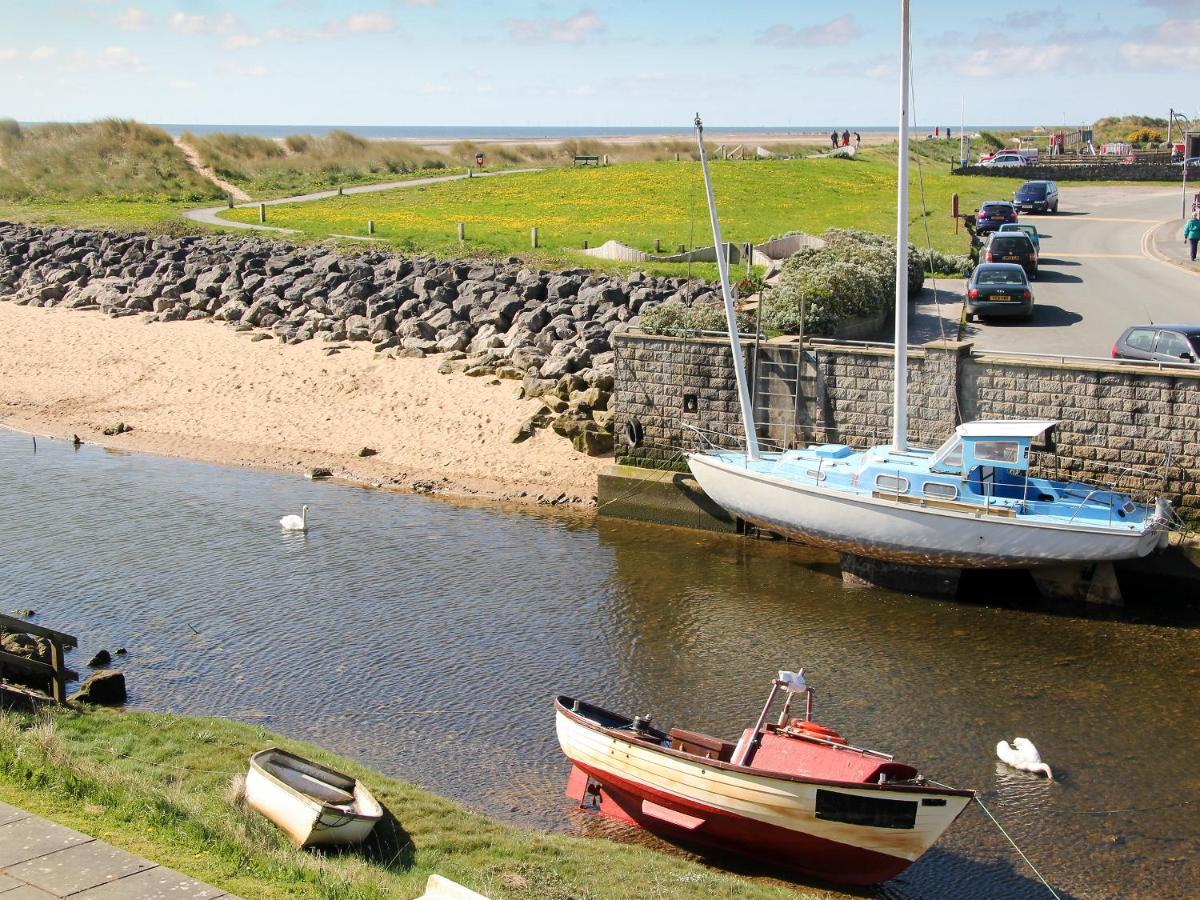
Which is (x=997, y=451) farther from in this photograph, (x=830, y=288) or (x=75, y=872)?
(x=75, y=872)

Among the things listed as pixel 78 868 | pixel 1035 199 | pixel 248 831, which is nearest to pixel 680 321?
pixel 248 831

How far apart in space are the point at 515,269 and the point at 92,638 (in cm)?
2630

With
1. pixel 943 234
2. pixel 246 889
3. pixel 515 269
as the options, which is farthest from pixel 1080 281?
pixel 246 889

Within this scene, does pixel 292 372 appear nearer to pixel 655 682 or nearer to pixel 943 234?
pixel 655 682

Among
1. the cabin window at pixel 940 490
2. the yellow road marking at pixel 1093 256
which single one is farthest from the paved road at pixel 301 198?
the cabin window at pixel 940 490

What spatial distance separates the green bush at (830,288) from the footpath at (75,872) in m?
18.7

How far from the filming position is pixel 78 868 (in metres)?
10.4

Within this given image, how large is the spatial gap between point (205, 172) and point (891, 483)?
64.6 m

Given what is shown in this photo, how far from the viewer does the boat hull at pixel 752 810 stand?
1390cm

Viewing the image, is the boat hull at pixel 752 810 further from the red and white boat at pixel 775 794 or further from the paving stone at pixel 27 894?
the paving stone at pixel 27 894

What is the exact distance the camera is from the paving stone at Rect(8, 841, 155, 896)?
399 inches

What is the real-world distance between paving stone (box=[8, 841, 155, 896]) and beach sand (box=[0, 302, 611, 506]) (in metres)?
18.6

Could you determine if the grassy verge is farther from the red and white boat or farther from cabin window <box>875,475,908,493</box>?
cabin window <box>875,475,908,493</box>

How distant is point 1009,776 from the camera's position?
1669 centimetres
